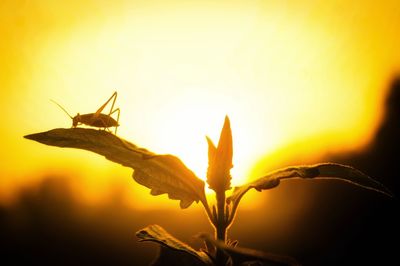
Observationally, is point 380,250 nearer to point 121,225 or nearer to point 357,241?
point 357,241

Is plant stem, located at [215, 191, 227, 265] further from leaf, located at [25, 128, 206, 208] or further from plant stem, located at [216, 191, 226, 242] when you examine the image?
leaf, located at [25, 128, 206, 208]

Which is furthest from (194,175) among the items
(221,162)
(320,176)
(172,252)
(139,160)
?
(320,176)

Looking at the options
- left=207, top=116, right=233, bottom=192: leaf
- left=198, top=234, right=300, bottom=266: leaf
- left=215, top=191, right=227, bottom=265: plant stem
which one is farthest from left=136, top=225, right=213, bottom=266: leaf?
left=207, top=116, right=233, bottom=192: leaf

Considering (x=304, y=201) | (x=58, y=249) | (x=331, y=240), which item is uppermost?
(x=304, y=201)

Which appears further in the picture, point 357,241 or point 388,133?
point 388,133

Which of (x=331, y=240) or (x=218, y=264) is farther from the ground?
(x=218, y=264)

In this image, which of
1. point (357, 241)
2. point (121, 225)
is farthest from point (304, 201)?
point (121, 225)

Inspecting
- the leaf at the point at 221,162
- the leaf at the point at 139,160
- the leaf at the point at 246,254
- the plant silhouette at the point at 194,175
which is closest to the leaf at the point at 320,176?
the plant silhouette at the point at 194,175

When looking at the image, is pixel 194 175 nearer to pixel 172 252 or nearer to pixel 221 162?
pixel 221 162
